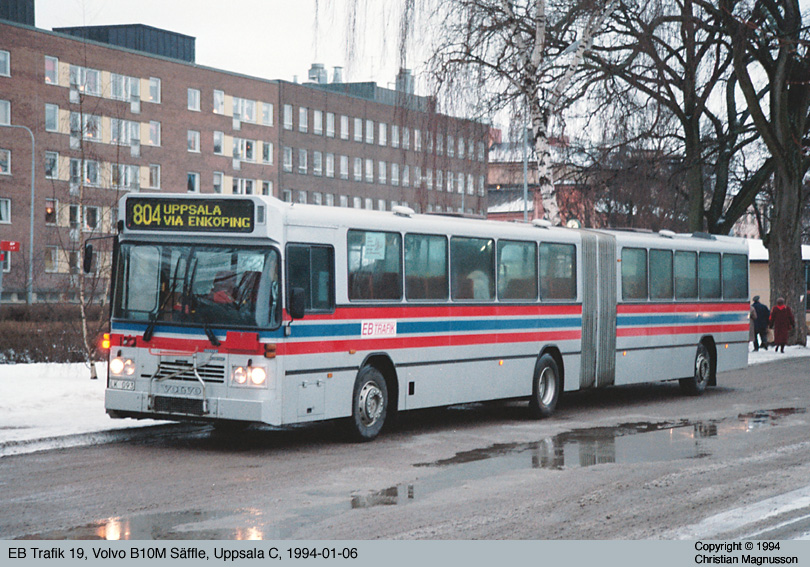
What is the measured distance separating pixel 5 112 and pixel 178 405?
60.2 metres

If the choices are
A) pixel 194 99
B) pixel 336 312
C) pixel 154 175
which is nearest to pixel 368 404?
pixel 336 312

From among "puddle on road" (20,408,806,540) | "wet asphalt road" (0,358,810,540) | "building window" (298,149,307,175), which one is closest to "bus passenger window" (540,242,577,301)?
"wet asphalt road" (0,358,810,540)

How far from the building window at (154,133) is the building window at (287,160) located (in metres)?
15.1

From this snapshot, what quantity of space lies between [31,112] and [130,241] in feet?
196

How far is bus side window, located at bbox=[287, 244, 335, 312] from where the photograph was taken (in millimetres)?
12570

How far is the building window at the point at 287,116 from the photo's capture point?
298 ft

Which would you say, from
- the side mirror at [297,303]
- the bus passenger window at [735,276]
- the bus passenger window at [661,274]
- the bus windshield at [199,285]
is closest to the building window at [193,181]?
the bus passenger window at [735,276]

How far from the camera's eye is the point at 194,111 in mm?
80812

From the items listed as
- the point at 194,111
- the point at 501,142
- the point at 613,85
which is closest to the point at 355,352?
the point at 501,142

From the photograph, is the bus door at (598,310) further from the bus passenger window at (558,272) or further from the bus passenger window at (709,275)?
the bus passenger window at (709,275)

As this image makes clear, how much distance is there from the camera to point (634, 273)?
19453mm

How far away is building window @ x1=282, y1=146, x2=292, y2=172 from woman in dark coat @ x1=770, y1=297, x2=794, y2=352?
206 feet
